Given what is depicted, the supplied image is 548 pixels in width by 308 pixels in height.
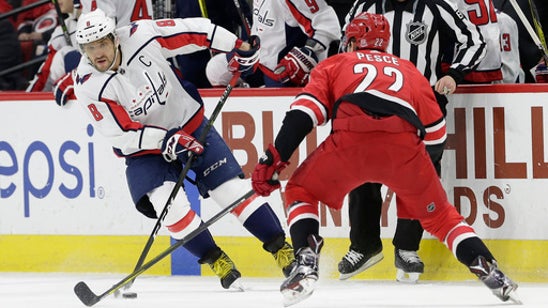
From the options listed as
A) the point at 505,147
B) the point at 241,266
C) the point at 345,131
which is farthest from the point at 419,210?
the point at 241,266

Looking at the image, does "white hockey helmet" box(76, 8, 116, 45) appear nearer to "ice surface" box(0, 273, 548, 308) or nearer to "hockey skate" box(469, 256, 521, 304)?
"ice surface" box(0, 273, 548, 308)

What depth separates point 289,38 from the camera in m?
6.45

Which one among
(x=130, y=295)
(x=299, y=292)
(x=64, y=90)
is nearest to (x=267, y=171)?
(x=299, y=292)

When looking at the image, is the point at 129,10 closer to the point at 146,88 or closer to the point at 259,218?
the point at 146,88

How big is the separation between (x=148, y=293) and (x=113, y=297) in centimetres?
15

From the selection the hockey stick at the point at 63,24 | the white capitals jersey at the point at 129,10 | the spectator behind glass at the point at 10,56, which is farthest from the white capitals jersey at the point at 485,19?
the spectator behind glass at the point at 10,56

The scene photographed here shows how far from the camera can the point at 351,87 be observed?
16.7ft

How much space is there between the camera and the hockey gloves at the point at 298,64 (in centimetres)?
622

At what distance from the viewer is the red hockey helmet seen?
5293mm

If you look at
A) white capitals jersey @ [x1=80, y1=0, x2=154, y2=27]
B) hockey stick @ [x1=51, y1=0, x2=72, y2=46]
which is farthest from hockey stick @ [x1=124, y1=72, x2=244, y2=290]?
hockey stick @ [x1=51, y1=0, x2=72, y2=46]

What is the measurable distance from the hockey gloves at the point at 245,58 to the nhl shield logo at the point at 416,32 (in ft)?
2.11

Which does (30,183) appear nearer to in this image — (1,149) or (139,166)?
(1,149)

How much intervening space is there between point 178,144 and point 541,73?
6.33ft

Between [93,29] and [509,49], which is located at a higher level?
[93,29]
